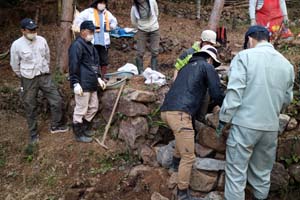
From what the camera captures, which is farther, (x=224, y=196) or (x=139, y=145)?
(x=139, y=145)

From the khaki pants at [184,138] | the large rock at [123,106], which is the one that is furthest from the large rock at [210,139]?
the large rock at [123,106]

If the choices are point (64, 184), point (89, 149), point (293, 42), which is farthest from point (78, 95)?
point (293, 42)

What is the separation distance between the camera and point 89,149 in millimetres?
5414

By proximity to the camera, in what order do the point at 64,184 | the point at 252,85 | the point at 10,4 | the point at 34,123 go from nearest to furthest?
the point at 252,85 < the point at 64,184 < the point at 34,123 < the point at 10,4

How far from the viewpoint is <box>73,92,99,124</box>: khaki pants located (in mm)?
5260

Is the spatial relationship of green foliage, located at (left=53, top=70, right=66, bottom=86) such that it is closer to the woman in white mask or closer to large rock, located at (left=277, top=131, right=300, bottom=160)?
the woman in white mask

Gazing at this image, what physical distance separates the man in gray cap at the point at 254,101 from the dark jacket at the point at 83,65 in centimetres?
214

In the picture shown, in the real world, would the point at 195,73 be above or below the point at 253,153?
above

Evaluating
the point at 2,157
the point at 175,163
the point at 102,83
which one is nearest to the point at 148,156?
the point at 175,163

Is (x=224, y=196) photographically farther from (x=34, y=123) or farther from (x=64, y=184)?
(x=34, y=123)

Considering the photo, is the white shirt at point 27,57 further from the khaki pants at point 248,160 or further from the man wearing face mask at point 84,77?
the khaki pants at point 248,160

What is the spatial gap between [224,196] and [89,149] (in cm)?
215

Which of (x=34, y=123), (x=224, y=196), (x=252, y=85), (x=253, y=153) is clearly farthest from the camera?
(x=34, y=123)

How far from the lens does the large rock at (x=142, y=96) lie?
5.26 metres
